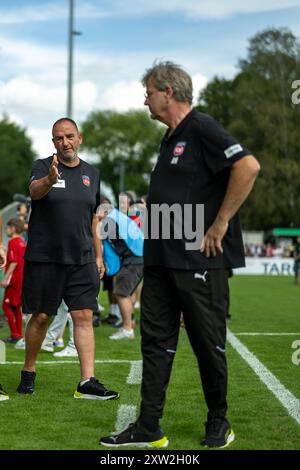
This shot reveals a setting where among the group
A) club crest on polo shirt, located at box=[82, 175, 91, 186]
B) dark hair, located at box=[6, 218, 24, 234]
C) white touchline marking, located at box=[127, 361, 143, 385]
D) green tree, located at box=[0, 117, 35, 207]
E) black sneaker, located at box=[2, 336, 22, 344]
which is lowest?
black sneaker, located at box=[2, 336, 22, 344]

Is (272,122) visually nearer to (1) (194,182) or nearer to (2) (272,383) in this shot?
(2) (272,383)

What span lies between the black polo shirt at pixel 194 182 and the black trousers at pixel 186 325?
9 centimetres

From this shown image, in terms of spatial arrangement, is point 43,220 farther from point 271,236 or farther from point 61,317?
point 271,236

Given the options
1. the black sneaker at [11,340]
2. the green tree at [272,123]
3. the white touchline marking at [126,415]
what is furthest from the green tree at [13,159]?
the white touchline marking at [126,415]

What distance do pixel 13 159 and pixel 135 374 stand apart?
78.3 m

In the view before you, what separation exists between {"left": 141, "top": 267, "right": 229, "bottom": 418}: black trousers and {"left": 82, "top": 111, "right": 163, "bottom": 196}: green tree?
3402 inches

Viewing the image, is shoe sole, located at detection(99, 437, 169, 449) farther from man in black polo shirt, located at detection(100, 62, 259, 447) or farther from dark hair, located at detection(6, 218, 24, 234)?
dark hair, located at detection(6, 218, 24, 234)

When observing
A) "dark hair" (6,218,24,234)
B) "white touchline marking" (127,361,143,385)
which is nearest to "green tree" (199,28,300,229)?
"dark hair" (6,218,24,234)

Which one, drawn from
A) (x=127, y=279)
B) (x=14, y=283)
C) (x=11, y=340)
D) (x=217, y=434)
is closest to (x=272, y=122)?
(x=127, y=279)

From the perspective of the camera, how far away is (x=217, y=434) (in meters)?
5.15

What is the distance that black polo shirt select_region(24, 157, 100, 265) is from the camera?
6.73m

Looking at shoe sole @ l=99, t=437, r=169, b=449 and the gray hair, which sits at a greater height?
→ the gray hair

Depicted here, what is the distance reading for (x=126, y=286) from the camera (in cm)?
1179

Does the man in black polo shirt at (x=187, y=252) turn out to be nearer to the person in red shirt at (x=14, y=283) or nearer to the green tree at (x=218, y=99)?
the person in red shirt at (x=14, y=283)
